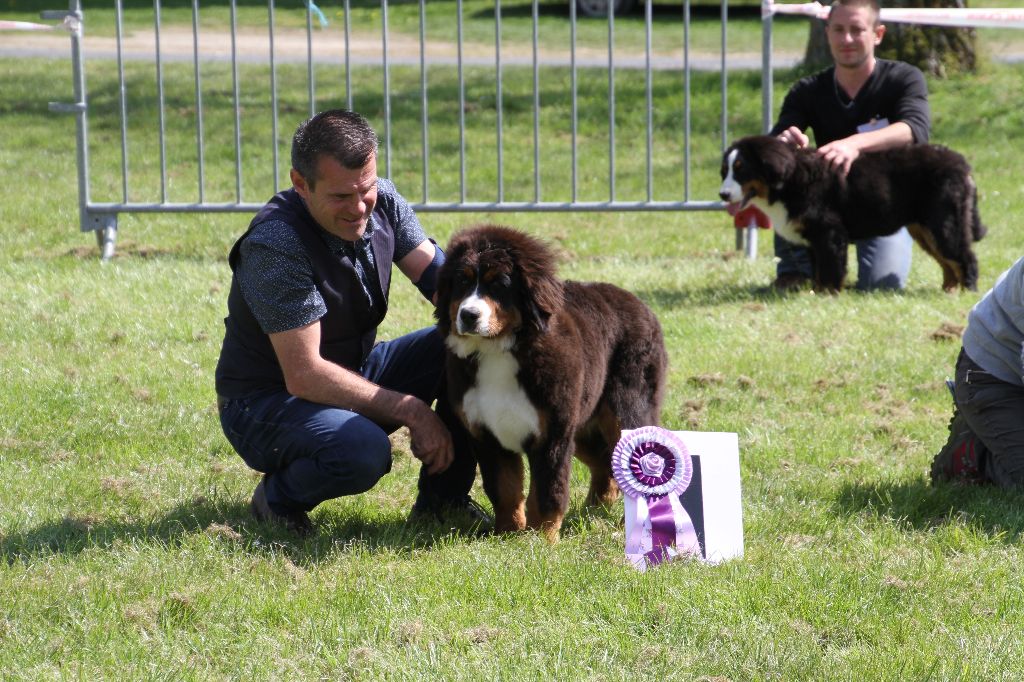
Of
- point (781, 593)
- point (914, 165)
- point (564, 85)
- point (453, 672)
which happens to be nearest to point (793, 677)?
point (781, 593)

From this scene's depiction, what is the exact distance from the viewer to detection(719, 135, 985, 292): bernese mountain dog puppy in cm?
819

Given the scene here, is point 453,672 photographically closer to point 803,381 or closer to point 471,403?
point 471,403

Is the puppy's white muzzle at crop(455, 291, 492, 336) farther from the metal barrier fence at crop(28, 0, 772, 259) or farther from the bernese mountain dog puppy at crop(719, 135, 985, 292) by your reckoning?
the metal barrier fence at crop(28, 0, 772, 259)

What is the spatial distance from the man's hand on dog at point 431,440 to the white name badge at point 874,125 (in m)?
4.99

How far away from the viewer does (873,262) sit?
8.71 meters

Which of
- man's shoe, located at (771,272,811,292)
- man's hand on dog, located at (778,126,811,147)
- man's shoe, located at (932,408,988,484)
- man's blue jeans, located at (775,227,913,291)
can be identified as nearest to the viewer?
man's shoe, located at (932,408,988,484)

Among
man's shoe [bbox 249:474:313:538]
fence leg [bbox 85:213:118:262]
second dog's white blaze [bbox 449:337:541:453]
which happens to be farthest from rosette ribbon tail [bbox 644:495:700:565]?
fence leg [bbox 85:213:118:262]

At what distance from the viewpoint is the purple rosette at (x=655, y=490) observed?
13.9 feet

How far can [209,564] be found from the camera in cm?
426

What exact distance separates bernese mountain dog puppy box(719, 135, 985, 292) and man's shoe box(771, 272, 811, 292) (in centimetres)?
20

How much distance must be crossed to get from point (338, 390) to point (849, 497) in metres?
2.00

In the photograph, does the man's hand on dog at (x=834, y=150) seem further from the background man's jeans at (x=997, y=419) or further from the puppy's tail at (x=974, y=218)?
the background man's jeans at (x=997, y=419)

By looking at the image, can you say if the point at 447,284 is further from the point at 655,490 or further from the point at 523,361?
the point at 655,490

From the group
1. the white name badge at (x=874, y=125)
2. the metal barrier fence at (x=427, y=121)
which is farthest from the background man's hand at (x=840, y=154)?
the metal barrier fence at (x=427, y=121)
